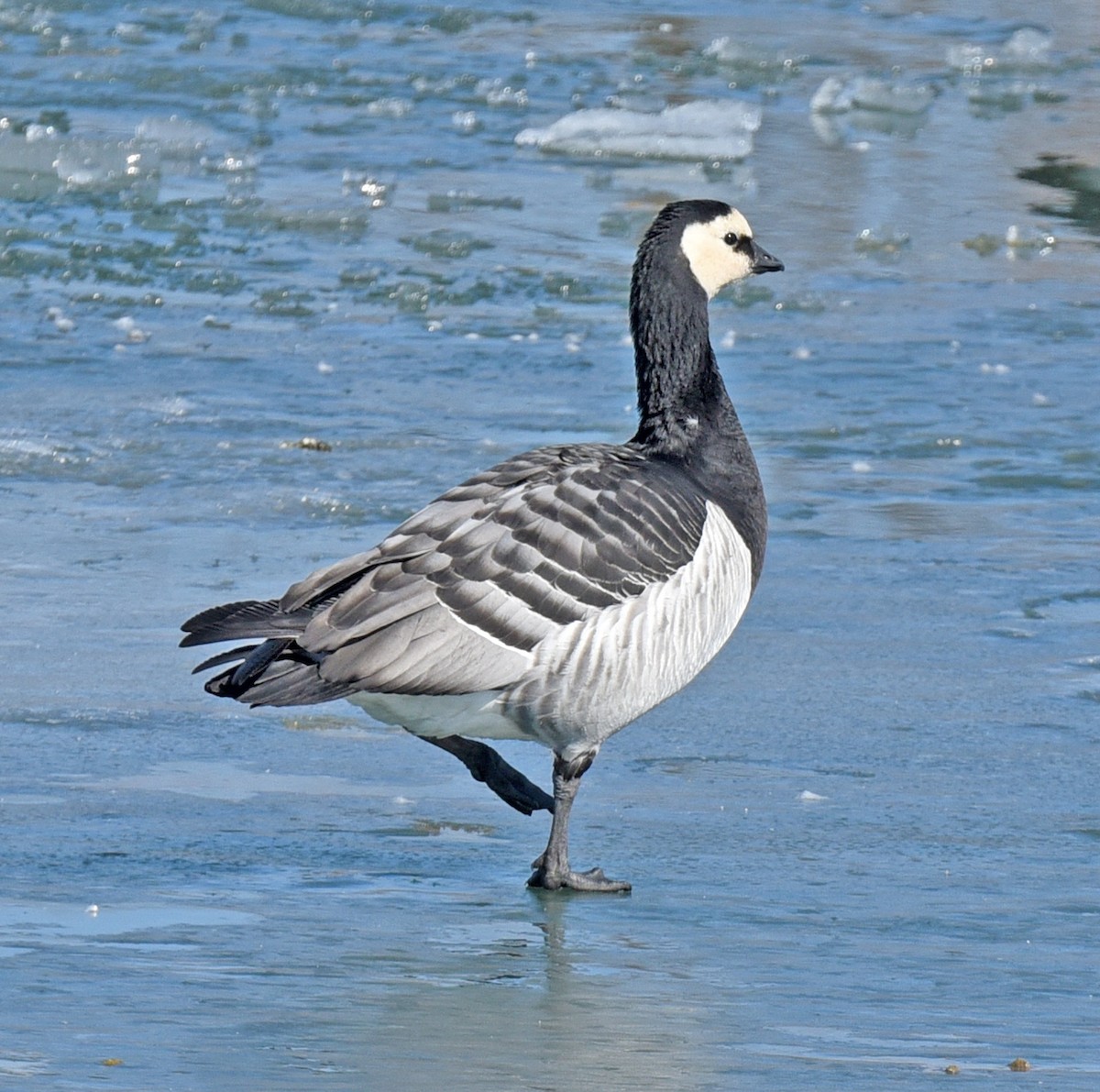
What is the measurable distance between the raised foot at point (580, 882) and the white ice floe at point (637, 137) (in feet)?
29.3

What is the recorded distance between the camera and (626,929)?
4.19 metres

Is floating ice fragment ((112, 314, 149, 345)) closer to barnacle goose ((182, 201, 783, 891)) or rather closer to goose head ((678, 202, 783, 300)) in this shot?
goose head ((678, 202, 783, 300))

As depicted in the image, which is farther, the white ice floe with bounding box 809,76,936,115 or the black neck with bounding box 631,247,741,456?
the white ice floe with bounding box 809,76,936,115

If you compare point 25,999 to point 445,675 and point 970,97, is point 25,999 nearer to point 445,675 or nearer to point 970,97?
point 445,675

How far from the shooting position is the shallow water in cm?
371

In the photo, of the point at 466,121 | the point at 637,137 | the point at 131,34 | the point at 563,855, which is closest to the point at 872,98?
the point at 637,137

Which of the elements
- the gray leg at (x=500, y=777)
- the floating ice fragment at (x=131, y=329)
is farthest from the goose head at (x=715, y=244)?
the floating ice fragment at (x=131, y=329)

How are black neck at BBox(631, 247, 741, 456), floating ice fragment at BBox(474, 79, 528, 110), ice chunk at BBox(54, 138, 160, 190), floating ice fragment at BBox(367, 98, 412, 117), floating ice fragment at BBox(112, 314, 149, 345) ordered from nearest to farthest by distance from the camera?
1. black neck at BBox(631, 247, 741, 456)
2. floating ice fragment at BBox(112, 314, 149, 345)
3. ice chunk at BBox(54, 138, 160, 190)
4. floating ice fragment at BBox(367, 98, 412, 117)
5. floating ice fragment at BBox(474, 79, 528, 110)

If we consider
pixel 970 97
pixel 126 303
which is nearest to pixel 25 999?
pixel 126 303

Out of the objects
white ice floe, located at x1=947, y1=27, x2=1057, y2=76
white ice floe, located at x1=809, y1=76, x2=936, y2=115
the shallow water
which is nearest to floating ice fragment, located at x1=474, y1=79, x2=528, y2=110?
the shallow water

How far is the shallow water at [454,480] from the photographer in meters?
3.71

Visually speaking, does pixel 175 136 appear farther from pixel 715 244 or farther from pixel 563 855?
pixel 563 855

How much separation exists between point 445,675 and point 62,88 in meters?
10.5

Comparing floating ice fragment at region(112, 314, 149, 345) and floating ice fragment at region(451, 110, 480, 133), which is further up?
floating ice fragment at region(451, 110, 480, 133)
